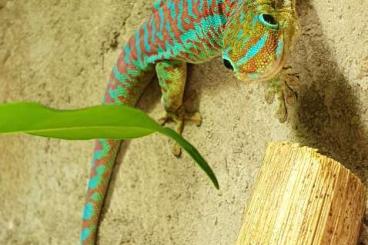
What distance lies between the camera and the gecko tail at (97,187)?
1.84m

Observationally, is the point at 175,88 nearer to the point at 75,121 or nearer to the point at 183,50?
the point at 183,50

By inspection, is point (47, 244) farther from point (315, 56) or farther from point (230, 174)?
point (315, 56)

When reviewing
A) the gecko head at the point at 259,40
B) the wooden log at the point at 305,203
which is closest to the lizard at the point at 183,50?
the gecko head at the point at 259,40

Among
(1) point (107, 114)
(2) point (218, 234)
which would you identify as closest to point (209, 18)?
(2) point (218, 234)

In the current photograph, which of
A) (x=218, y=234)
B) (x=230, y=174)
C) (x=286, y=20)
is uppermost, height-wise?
(x=286, y=20)

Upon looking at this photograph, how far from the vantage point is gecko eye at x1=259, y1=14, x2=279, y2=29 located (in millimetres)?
1129

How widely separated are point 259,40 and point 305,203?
402 millimetres

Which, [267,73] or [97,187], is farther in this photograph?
[97,187]

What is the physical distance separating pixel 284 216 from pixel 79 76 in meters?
1.25

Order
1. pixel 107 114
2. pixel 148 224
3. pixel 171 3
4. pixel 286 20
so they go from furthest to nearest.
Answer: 1. pixel 148 224
2. pixel 171 3
3. pixel 286 20
4. pixel 107 114

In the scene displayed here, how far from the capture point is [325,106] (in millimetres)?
1327

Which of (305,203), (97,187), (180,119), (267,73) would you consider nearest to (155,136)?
A: (180,119)

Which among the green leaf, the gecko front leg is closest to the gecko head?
the gecko front leg

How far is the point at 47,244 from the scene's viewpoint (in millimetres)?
1981
